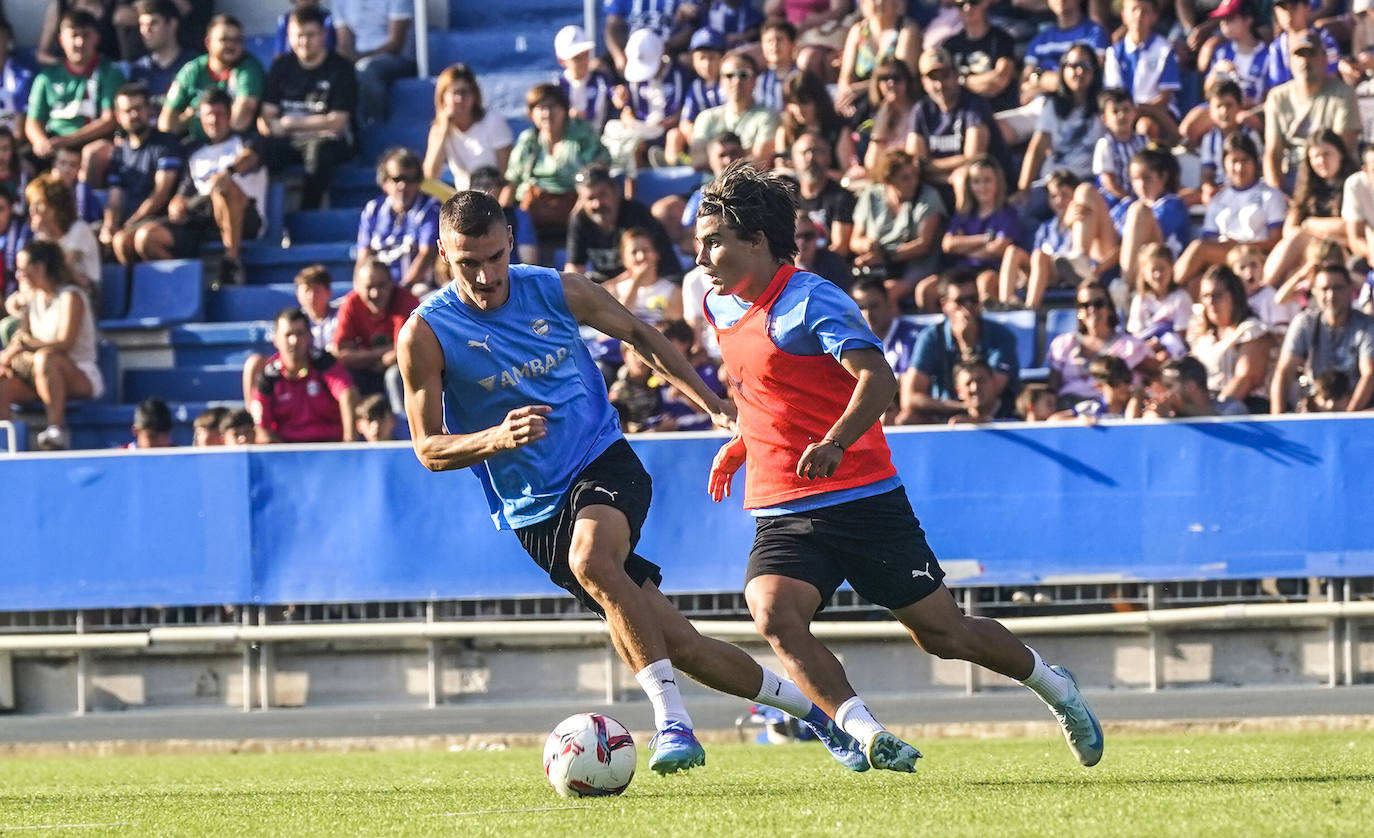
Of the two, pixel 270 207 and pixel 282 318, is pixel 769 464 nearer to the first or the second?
pixel 282 318

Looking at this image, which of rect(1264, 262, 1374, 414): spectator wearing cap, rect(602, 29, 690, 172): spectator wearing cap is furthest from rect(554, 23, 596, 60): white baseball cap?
rect(1264, 262, 1374, 414): spectator wearing cap

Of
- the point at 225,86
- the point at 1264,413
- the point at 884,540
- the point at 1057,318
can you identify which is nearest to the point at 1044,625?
the point at 1264,413

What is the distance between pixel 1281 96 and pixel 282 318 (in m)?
7.41

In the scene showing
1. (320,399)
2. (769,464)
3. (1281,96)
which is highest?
(1281,96)

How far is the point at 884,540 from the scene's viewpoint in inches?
273

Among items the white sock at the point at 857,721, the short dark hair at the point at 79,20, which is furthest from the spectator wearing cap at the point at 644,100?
the white sock at the point at 857,721

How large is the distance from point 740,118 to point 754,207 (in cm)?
908

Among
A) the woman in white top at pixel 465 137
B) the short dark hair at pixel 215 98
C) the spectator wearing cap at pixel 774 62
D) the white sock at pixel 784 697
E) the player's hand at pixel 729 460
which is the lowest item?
the white sock at pixel 784 697

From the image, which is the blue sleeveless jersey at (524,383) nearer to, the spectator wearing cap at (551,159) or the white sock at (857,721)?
the white sock at (857,721)

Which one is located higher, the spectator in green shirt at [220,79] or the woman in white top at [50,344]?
the spectator in green shirt at [220,79]

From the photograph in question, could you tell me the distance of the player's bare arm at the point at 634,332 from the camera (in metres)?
7.34

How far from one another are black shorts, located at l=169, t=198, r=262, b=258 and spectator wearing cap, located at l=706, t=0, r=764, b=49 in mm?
4247

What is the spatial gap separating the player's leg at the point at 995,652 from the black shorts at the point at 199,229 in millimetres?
11014

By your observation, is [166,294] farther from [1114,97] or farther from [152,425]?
[1114,97]
